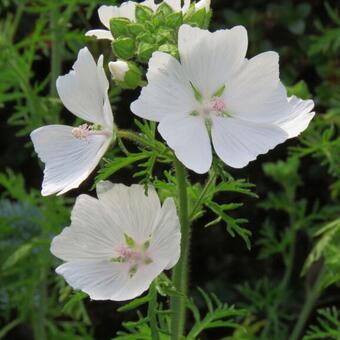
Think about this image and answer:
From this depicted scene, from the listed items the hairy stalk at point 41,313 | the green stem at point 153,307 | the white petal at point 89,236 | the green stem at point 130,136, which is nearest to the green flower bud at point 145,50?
the green stem at point 130,136

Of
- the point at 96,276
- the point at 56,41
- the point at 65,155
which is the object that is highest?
the point at 65,155

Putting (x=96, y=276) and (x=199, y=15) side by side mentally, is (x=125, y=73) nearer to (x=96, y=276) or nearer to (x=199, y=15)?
(x=199, y=15)

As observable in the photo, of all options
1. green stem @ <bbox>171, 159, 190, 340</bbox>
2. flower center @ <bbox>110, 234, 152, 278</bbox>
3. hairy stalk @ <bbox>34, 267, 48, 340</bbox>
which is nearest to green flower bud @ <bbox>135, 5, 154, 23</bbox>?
green stem @ <bbox>171, 159, 190, 340</bbox>

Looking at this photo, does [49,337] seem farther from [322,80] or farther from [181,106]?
[181,106]

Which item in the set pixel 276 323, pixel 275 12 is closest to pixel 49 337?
pixel 276 323

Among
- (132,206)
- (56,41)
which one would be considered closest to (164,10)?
(132,206)

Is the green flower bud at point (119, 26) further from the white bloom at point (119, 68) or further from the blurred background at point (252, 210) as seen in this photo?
the blurred background at point (252, 210)

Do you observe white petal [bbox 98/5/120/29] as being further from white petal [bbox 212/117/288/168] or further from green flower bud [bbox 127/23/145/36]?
white petal [bbox 212/117/288/168]
